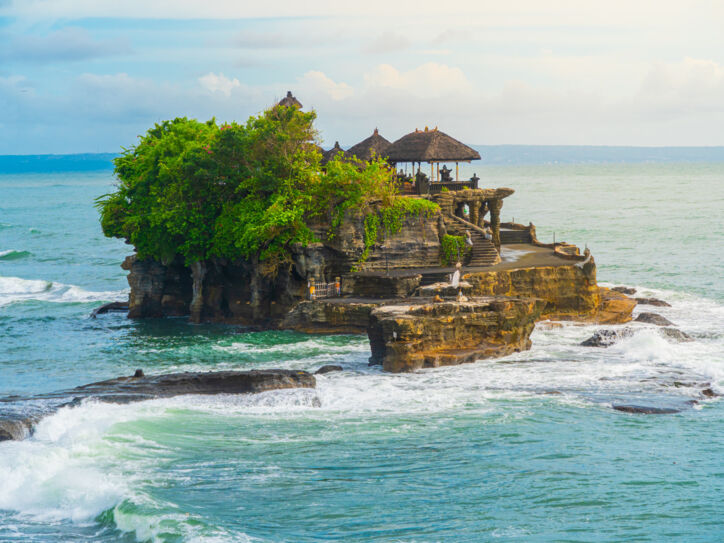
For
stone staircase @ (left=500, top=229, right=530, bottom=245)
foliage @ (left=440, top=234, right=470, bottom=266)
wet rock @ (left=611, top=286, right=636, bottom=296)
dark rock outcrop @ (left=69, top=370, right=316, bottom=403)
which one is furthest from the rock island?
dark rock outcrop @ (left=69, top=370, right=316, bottom=403)

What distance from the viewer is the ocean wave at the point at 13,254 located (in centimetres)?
7856

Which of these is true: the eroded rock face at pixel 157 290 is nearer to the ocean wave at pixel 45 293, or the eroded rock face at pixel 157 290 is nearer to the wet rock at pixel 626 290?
the ocean wave at pixel 45 293

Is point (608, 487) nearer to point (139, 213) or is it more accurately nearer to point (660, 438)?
point (660, 438)

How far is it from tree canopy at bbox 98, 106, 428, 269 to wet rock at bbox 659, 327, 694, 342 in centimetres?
1299

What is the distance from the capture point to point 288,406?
28297 millimetres

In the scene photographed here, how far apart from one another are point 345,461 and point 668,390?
12072mm

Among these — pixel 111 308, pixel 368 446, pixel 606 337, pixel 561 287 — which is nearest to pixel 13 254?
pixel 111 308

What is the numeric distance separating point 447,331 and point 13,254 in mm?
58061

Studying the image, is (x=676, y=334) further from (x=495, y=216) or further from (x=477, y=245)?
(x=495, y=216)

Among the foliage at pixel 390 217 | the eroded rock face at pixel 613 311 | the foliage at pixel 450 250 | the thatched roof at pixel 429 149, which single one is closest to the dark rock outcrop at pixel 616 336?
the eroded rock face at pixel 613 311

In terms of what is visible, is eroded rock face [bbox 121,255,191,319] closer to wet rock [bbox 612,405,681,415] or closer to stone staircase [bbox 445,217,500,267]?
stone staircase [bbox 445,217,500,267]

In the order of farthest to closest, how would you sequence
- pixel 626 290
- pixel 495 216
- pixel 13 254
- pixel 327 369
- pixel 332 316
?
pixel 13 254
pixel 626 290
pixel 495 216
pixel 332 316
pixel 327 369

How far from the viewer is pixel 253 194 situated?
138 ft

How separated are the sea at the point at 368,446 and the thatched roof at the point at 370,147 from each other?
37.5 feet
